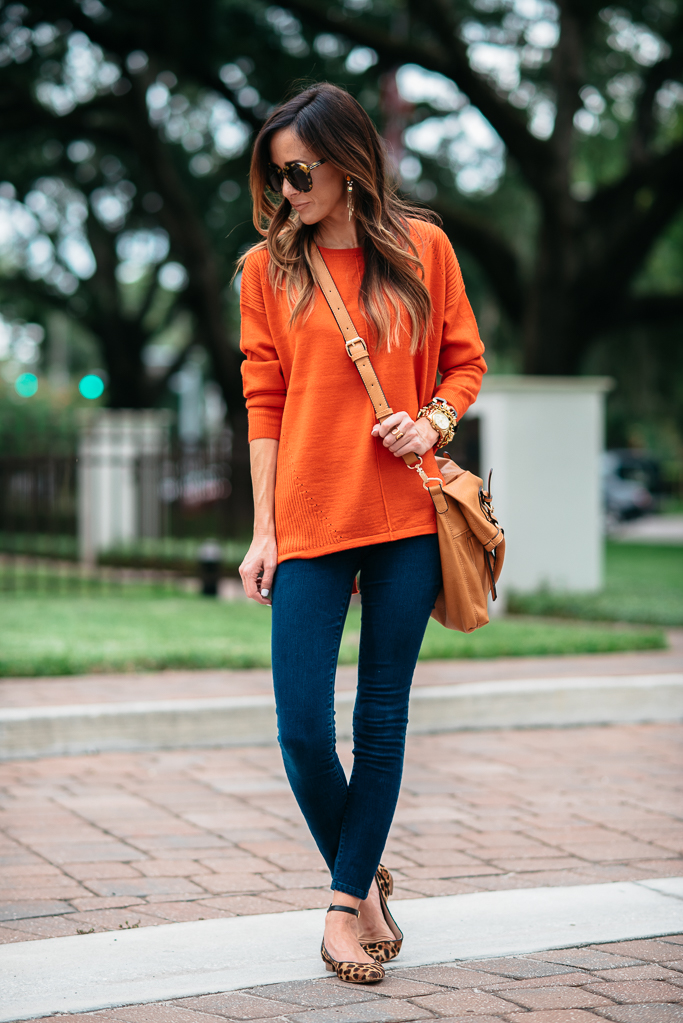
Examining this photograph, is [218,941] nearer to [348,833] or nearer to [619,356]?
[348,833]

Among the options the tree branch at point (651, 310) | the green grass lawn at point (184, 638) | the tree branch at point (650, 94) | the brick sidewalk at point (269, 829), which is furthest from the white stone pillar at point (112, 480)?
the brick sidewalk at point (269, 829)

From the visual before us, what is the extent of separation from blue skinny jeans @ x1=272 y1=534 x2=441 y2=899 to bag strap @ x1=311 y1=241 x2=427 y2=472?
0.26 meters

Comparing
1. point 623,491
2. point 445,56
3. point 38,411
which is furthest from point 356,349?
point 623,491

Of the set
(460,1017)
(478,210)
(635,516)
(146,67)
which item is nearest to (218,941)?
(460,1017)

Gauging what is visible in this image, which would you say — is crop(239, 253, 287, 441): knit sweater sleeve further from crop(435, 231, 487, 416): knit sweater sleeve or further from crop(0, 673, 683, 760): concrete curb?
crop(0, 673, 683, 760): concrete curb

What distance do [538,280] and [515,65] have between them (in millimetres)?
4324

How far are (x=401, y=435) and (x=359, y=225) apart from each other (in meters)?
0.52

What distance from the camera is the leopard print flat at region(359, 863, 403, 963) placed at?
2881 millimetres

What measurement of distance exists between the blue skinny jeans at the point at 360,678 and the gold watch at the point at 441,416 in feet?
0.77

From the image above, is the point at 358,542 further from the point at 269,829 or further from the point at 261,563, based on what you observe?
the point at 269,829

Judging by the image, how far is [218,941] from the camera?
3.04 metres

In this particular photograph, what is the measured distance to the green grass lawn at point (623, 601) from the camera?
31.3 ft

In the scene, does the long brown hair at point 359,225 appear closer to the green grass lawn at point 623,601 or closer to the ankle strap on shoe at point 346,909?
the ankle strap on shoe at point 346,909

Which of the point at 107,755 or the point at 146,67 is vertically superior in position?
the point at 146,67
